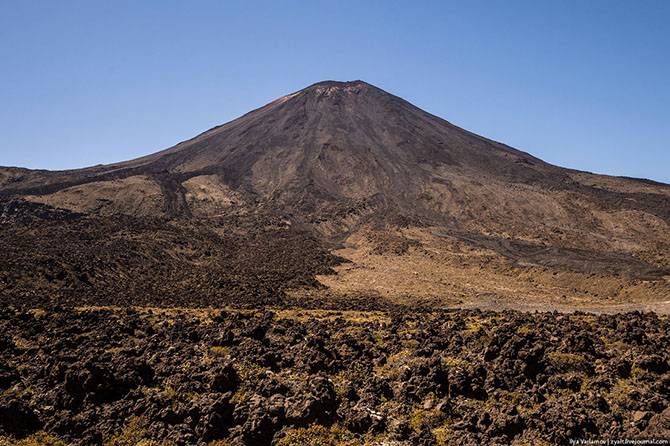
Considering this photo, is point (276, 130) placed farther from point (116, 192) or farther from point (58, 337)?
point (58, 337)

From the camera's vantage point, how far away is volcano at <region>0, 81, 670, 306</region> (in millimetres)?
53031

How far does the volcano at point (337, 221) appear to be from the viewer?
2088 inches

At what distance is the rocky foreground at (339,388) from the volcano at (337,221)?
23.4m

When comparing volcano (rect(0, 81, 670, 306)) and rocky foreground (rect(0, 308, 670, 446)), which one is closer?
rocky foreground (rect(0, 308, 670, 446))

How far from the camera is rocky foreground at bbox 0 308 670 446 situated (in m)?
14.2

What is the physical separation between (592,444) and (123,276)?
56855 millimetres

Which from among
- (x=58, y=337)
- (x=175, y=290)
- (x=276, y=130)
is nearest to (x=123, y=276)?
(x=175, y=290)

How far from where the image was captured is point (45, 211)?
298 feet

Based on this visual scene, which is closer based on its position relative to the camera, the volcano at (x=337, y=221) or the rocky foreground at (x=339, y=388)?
the rocky foreground at (x=339, y=388)

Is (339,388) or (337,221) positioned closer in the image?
(339,388)

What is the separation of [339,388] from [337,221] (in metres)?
83.9

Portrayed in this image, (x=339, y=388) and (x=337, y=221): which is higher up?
(x=337, y=221)

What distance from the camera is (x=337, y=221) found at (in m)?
101

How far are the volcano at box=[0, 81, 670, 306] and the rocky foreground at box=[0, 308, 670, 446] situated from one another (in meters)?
23.4
